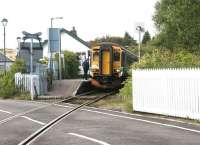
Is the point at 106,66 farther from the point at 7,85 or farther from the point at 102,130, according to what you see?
the point at 102,130

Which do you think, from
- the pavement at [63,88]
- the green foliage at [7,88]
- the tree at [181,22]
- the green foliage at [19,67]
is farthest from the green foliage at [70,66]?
the tree at [181,22]

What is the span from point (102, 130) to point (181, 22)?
17.4 metres

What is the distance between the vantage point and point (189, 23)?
33594 millimetres

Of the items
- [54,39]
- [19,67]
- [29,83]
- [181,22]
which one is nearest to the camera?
[181,22]

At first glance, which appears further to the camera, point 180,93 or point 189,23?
point 189,23

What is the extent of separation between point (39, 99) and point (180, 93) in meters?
15.8

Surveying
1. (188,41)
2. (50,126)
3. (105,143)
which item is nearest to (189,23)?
(188,41)

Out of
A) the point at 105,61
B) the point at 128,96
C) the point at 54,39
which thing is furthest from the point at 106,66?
the point at 128,96

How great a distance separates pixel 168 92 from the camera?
71.5ft

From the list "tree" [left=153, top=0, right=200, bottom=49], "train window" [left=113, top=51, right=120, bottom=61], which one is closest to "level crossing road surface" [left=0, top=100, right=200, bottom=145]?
"tree" [left=153, top=0, right=200, bottom=49]

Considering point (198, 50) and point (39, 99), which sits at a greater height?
point (198, 50)

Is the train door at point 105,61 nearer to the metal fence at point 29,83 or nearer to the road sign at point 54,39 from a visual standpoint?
the metal fence at point 29,83

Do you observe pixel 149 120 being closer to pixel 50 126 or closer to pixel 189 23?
pixel 50 126

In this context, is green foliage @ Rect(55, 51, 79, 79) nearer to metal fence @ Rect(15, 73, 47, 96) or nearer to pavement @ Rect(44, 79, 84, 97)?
pavement @ Rect(44, 79, 84, 97)
